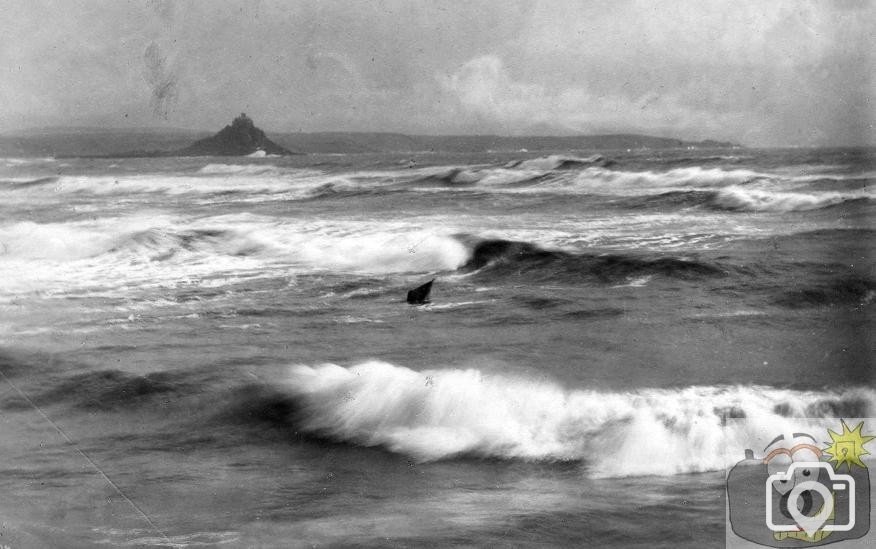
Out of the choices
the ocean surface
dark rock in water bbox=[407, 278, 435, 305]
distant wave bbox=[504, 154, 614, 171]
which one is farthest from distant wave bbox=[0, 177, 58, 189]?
distant wave bbox=[504, 154, 614, 171]

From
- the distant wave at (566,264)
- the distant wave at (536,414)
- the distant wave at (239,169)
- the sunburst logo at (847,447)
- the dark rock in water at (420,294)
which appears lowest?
the sunburst logo at (847,447)

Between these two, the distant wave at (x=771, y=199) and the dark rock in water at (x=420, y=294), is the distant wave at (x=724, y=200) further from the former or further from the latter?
the dark rock in water at (x=420, y=294)

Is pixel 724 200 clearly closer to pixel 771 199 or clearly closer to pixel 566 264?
pixel 771 199

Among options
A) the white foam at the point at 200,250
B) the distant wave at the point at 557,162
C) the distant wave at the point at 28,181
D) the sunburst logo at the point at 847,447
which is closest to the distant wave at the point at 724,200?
the distant wave at the point at 557,162

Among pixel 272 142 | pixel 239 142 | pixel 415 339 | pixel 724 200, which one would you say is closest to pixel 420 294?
pixel 415 339

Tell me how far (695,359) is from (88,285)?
2.27 m

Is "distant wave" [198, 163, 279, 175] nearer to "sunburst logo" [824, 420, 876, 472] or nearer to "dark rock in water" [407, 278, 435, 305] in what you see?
"dark rock in water" [407, 278, 435, 305]

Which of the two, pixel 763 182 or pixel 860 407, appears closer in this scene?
pixel 860 407

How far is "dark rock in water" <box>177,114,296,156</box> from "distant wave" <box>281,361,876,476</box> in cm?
99

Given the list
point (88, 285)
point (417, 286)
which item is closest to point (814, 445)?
point (417, 286)

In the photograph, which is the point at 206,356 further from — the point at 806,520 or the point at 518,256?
the point at 806,520

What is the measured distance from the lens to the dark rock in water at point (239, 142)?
126 inches

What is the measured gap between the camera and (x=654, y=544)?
2.10m

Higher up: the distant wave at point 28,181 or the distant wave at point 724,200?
the distant wave at point 28,181
